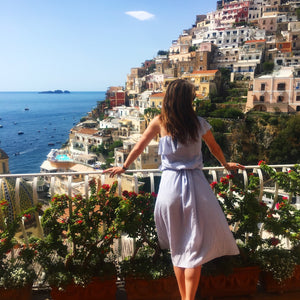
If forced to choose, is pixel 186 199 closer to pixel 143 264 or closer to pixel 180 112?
pixel 180 112

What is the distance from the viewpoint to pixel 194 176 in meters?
2.10

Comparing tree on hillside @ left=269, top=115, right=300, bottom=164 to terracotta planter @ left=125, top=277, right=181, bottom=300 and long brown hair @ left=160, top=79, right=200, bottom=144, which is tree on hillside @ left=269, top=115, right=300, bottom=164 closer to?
terracotta planter @ left=125, top=277, right=181, bottom=300

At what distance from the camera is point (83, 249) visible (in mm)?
2441

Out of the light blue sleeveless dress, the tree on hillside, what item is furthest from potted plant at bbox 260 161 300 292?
the tree on hillside

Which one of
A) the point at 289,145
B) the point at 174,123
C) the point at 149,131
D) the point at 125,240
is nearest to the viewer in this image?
the point at 174,123

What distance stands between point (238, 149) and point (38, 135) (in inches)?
2352

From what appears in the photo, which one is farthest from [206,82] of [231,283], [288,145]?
[231,283]

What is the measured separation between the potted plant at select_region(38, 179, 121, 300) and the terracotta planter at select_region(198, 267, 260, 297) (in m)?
0.78

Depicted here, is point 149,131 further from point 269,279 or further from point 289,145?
point 289,145

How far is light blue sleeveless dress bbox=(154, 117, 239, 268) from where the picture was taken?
2049 mm

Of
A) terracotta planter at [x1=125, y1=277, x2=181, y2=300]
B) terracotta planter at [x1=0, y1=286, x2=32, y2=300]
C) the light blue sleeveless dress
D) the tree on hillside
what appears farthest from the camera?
the tree on hillside

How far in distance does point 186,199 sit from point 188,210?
78 mm

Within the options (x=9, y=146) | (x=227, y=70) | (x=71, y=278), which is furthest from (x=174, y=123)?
(x=9, y=146)

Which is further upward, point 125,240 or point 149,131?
point 149,131
